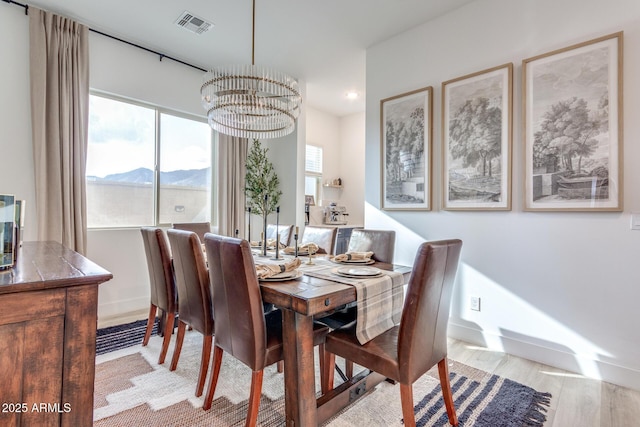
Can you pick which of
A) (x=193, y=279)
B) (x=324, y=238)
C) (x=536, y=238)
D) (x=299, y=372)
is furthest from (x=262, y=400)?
(x=536, y=238)

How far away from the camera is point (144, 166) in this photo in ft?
12.2

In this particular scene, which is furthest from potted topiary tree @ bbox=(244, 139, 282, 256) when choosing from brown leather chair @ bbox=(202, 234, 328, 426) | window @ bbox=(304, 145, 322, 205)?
brown leather chair @ bbox=(202, 234, 328, 426)

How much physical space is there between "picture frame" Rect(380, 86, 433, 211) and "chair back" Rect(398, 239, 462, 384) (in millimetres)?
1678

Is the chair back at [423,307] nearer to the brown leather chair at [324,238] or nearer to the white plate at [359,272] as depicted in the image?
the white plate at [359,272]

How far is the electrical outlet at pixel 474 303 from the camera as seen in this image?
271cm

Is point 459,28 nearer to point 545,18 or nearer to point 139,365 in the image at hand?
point 545,18

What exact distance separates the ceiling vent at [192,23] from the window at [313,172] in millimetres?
2720

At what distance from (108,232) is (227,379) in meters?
2.30

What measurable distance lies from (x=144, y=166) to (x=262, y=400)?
3.09m

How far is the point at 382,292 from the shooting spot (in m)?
1.70

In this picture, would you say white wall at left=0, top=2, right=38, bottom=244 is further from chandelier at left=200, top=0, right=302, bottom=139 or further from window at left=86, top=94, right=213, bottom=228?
chandelier at left=200, top=0, right=302, bottom=139

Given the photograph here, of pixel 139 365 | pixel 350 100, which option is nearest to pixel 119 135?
pixel 139 365

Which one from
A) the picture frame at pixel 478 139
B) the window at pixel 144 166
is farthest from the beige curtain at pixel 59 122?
the picture frame at pixel 478 139

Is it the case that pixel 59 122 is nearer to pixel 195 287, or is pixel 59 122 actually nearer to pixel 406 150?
pixel 195 287
